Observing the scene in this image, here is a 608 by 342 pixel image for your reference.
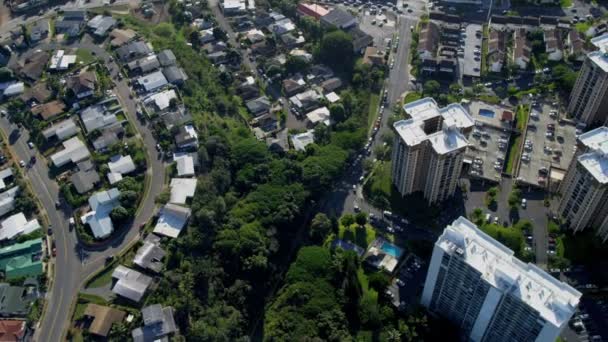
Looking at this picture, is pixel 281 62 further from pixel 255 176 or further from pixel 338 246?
pixel 338 246

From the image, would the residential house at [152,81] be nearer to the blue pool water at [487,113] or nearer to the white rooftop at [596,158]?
the blue pool water at [487,113]

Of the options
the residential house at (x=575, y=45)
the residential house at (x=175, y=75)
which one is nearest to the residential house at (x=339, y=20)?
the residential house at (x=175, y=75)

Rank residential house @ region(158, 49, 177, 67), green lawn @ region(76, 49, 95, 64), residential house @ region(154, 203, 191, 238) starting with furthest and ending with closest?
1. green lawn @ region(76, 49, 95, 64)
2. residential house @ region(158, 49, 177, 67)
3. residential house @ region(154, 203, 191, 238)

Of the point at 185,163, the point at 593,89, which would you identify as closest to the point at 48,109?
the point at 185,163

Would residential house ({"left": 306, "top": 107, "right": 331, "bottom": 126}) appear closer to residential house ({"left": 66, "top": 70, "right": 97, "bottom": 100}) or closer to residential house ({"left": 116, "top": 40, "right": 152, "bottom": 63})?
residential house ({"left": 116, "top": 40, "right": 152, "bottom": 63})

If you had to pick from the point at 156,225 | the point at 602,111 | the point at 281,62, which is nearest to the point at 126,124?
the point at 156,225

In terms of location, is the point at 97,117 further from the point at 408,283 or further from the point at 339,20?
the point at 408,283

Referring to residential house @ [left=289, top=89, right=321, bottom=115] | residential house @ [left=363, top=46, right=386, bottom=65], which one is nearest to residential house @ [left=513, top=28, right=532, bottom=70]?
residential house @ [left=363, top=46, right=386, bottom=65]
